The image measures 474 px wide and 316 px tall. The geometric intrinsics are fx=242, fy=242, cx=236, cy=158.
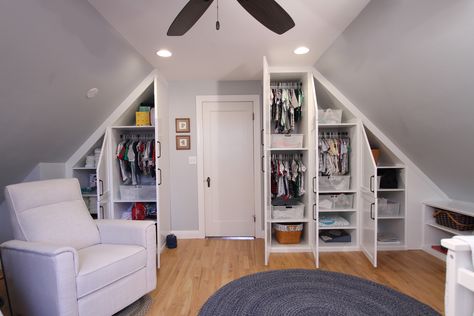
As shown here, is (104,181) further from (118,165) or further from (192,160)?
(192,160)

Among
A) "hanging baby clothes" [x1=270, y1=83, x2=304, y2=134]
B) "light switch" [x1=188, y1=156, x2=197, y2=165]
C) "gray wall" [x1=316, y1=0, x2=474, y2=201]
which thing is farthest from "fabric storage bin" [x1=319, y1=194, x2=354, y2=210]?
"light switch" [x1=188, y1=156, x2=197, y2=165]

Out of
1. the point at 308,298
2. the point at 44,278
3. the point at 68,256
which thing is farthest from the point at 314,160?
the point at 44,278

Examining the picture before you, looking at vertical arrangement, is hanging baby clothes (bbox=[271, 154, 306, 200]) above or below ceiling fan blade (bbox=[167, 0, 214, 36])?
below

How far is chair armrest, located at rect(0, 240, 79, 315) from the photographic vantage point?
1447 millimetres

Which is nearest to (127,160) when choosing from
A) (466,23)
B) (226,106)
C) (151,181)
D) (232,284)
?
(151,181)

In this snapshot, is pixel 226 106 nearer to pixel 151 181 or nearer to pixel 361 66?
pixel 151 181

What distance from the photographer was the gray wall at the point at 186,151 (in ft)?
11.2

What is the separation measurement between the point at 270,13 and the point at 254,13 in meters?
0.10

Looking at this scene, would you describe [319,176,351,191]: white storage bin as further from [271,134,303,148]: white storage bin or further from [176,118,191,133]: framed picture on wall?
[176,118,191,133]: framed picture on wall

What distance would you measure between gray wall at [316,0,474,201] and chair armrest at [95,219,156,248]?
2369 mm

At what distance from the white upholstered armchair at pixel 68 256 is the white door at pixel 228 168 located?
4.98 feet

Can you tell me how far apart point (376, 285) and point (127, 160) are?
9.83 feet

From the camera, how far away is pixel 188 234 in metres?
3.47

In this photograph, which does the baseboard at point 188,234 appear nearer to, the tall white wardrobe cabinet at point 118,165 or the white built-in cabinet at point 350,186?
the tall white wardrobe cabinet at point 118,165
